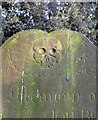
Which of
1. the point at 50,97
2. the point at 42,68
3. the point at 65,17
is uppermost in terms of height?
the point at 65,17

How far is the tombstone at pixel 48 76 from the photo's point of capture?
2.19 meters

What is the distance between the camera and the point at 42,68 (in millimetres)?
2232

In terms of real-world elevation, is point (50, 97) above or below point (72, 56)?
below

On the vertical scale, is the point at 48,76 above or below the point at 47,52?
below

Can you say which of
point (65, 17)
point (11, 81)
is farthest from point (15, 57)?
point (65, 17)

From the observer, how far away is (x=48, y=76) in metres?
2.22

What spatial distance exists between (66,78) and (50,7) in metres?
1.69

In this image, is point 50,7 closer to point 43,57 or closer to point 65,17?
point 65,17

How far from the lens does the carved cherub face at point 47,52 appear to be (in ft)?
7.34

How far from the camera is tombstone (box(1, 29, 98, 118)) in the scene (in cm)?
219

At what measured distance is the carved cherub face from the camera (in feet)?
7.34

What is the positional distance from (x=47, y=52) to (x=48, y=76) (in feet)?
0.57

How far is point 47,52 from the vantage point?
2.25 meters

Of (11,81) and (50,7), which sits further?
(50,7)
